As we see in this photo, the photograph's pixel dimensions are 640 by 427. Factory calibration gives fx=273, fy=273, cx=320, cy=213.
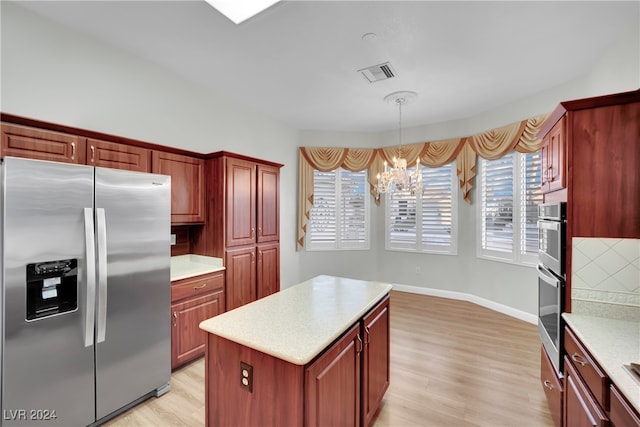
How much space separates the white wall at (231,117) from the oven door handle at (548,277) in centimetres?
178

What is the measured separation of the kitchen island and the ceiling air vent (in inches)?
93.7

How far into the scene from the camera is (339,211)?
5289mm

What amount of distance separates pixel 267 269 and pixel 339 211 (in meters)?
2.10

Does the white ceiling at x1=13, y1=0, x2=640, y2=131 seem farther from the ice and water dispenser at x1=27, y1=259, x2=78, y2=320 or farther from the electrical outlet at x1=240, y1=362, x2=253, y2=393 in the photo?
the electrical outlet at x1=240, y1=362, x2=253, y2=393

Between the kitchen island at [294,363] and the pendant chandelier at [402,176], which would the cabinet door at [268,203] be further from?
the kitchen island at [294,363]

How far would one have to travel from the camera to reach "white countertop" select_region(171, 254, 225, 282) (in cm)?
274

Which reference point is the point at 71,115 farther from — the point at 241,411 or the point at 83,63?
the point at 241,411

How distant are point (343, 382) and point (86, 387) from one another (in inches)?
69.8

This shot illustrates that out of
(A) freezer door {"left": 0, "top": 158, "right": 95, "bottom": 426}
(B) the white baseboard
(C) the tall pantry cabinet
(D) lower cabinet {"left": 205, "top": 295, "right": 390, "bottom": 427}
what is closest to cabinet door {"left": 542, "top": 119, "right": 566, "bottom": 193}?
(D) lower cabinet {"left": 205, "top": 295, "right": 390, "bottom": 427}

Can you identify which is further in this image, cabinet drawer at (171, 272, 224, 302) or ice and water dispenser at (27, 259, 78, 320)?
cabinet drawer at (171, 272, 224, 302)

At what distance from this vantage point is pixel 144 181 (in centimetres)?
217

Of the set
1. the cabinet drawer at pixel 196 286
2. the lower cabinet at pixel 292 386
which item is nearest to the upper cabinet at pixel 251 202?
the cabinet drawer at pixel 196 286

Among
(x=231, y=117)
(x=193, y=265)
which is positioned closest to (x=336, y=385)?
(x=193, y=265)

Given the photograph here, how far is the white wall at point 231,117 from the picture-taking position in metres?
2.18
